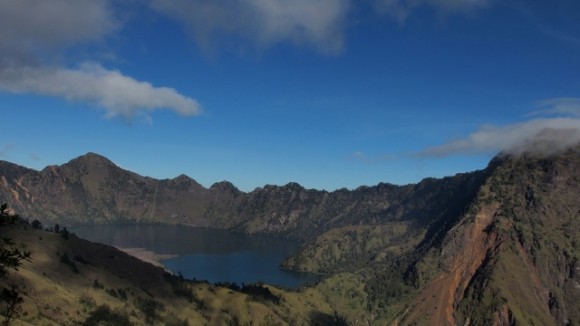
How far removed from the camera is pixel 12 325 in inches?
5394

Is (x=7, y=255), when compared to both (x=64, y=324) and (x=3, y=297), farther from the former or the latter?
(x=64, y=324)

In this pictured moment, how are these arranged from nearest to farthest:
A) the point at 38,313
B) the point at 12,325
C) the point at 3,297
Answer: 1. the point at 3,297
2. the point at 12,325
3. the point at 38,313

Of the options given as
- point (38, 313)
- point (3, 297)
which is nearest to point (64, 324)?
point (38, 313)

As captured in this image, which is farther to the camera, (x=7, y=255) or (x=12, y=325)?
(x=12, y=325)

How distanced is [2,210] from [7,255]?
3593mm

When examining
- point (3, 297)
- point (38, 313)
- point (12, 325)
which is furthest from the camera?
point (38, 313)

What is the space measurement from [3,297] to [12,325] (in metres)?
113

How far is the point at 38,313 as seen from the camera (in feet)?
628

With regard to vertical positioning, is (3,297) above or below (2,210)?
below

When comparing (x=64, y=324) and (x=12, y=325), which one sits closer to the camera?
(x=12, y=325)

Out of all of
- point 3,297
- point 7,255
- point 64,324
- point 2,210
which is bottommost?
point 64,324

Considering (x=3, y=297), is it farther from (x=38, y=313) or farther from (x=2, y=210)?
(x=38, y=313)

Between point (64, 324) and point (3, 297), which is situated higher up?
point (3, 297)

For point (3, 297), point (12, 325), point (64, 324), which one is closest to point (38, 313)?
point (64, 324)
